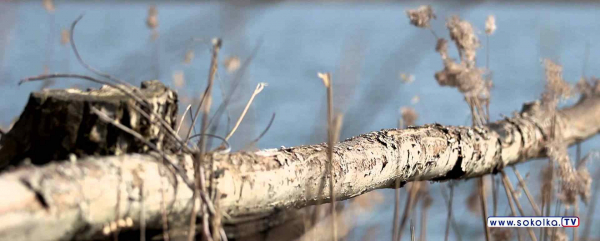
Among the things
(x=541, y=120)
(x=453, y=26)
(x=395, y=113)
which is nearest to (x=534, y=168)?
(x=541, y=120)

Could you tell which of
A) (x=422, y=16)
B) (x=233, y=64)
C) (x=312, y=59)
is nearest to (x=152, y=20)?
(x=233, y=64)

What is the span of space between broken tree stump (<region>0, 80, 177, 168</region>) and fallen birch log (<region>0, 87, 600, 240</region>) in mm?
94

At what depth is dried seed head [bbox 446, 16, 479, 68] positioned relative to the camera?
1873mm

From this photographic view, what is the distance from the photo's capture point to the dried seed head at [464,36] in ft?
6.15

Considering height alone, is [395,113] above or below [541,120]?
above

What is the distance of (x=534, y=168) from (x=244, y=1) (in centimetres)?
144

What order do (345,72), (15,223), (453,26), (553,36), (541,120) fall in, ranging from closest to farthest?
(15,223)
(345,72)
(553,36)
(453,26)
(541,120)

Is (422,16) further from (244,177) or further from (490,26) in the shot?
(244,177)

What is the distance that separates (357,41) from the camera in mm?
973

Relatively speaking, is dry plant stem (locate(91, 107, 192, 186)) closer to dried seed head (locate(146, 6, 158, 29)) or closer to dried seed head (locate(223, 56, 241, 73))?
dried seed head (locate(223, 56, 241, 73))

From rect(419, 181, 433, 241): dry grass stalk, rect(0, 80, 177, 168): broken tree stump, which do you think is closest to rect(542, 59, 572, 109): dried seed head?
rect(419, 181, 433, 241): dry grass stalk

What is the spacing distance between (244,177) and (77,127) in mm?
306

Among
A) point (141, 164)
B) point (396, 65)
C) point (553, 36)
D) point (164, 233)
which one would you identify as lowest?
point (164, 233)

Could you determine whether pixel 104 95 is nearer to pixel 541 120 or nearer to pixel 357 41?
pixel 357 41
